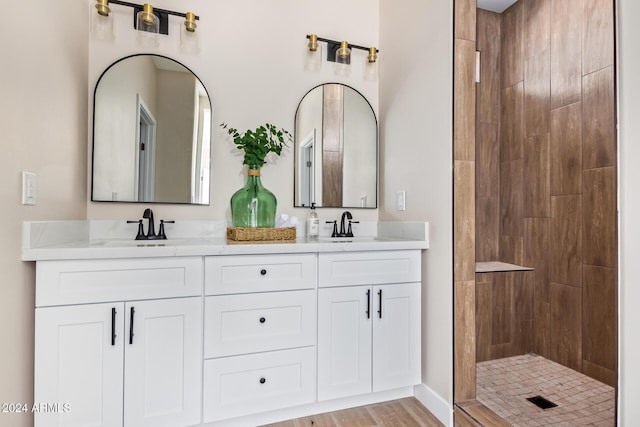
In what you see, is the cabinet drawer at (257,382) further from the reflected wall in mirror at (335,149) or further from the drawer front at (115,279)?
the reflected wall in mirror at (335,149)

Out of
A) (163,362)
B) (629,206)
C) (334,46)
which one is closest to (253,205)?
(163,362)

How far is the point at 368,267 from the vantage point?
1675mm

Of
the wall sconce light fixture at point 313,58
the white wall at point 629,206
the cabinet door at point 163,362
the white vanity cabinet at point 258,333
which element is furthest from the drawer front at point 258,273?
the wall sconce light fixture at point 313,58

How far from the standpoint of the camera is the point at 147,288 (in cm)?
133

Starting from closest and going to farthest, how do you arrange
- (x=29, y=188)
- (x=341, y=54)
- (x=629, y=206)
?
(x=629, y=206) → (x=29, y=188) → (x=341, y=54)

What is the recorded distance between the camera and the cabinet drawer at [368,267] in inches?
63.3

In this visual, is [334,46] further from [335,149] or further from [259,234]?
[259,234]

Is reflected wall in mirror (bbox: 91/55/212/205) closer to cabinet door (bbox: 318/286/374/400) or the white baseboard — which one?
cabinet door (bbox: 318/286/374/400)

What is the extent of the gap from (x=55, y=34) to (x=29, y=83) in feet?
1.09

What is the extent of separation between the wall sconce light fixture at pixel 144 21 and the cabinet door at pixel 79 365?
151 centimetres

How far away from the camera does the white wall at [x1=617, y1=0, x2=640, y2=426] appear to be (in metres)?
0.93

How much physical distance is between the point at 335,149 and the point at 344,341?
125 centimetres

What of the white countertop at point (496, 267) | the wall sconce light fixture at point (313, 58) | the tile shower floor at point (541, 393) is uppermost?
the wall sconce light fixture at point (313, 58)

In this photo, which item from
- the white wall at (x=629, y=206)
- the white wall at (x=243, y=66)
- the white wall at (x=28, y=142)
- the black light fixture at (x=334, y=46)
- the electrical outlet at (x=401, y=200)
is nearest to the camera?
the white wall at (x=629, y=206)
